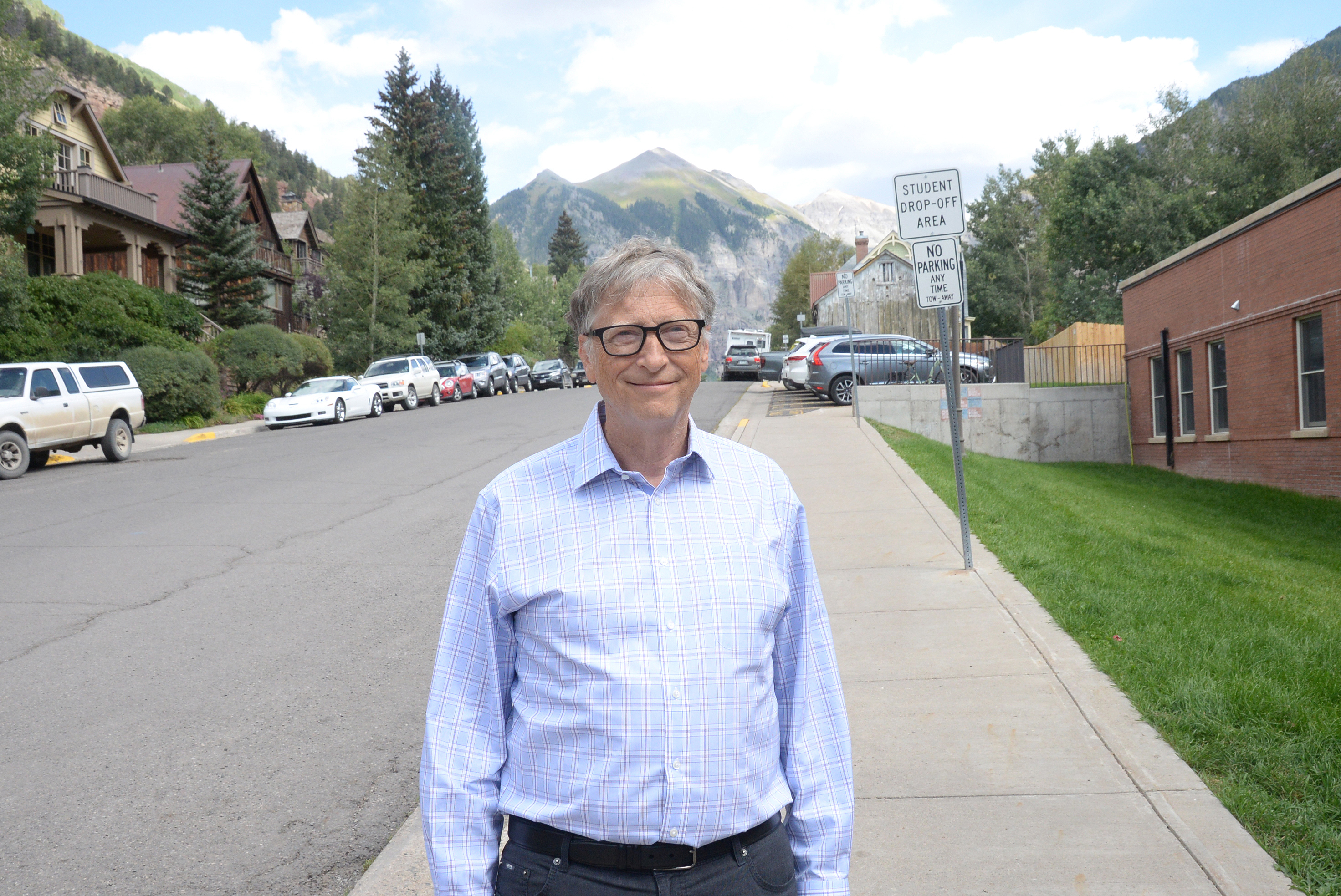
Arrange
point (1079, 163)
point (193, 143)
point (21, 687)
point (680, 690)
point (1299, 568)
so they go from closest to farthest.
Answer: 1. point (680, 690)
2. point (21, 687)
3. point (1299, 568)
4. point (1079, 163)
5. point (193, 143)

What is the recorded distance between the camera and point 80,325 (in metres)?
24.6

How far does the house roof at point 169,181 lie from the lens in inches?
1845

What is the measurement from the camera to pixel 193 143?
255ft

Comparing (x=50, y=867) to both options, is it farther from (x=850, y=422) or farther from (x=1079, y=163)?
(x=1079, y=163)

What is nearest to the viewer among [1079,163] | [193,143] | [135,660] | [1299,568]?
[135,660]

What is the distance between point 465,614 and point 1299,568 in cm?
1114

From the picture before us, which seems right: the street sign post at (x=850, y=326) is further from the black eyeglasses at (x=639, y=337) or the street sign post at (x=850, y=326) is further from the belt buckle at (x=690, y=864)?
the belt buckle at (x=690, y=864)

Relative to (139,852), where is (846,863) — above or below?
above

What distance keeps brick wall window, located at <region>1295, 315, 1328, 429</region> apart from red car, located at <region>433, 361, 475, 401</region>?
24527mm

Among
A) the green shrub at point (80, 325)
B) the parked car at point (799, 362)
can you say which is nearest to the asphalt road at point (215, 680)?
the parked car at point (799, 362)

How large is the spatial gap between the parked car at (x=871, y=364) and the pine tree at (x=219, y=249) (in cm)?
2581

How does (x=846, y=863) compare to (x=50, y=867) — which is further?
(x=50, y=867)

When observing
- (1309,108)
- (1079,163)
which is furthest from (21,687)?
(1079,163)

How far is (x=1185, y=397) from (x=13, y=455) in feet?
72.5
